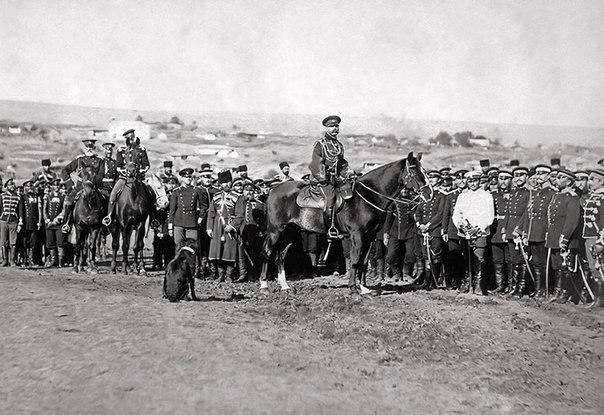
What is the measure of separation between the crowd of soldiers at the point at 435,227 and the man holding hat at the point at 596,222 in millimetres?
17

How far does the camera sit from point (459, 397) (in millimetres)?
6309

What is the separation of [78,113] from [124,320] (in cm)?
3410

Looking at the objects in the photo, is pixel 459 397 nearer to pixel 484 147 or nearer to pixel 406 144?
pixel 484 147

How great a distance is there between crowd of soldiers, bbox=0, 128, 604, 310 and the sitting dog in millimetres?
1525

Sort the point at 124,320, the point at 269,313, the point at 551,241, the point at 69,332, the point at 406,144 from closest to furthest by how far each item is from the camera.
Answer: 1. the point at 69,332
2. the point at 124,320
3. the point at 269,313
4. the point at 551,241
5. the point at 406,144

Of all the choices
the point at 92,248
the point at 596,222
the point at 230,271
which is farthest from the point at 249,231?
the point at 596,222

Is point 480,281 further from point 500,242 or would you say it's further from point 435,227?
point 435,227

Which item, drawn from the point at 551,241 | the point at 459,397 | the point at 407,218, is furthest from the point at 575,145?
the point at 459,397

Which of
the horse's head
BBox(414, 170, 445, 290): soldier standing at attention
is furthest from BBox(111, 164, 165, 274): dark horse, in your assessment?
the horse's head

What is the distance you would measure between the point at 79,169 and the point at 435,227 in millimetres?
7777

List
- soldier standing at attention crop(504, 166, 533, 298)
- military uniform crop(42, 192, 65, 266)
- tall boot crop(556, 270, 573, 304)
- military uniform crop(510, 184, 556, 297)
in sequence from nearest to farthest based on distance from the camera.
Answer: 1. tall boot crop(556, 270, 573, 304)
2. military uniform crop(510, 184, 556, 297)
3. soldier standing at attention crop(504, 166, 533, 298)
4. military uniform crop(42, 192, 65, 266)

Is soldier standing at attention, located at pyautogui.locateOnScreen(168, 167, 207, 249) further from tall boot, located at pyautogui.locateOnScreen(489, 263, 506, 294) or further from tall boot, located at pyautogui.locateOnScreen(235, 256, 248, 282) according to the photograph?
tall boot, located at pyautogui.locateOnScreen(489, 263, 506, 294)

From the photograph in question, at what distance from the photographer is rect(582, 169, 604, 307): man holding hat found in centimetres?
1041

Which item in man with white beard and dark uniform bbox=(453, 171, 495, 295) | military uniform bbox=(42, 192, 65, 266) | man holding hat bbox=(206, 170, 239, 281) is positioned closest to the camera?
man with white beard and dark uniform bbox=(453, 171, 495, 295)
